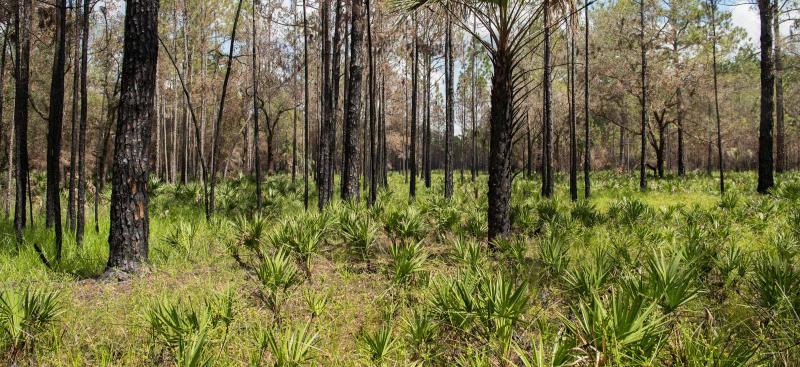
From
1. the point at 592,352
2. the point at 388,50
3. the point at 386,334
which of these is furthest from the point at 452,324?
the point at 388,50

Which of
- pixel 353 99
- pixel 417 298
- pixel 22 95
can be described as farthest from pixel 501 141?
pixel 22 95

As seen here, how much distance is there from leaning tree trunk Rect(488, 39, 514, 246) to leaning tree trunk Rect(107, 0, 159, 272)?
193 inches

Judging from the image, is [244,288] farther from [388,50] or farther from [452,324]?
[388,50]

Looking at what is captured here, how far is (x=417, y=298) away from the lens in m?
4.44

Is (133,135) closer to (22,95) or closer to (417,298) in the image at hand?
(417,298)

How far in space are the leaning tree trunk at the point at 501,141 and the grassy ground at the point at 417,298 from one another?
68cm

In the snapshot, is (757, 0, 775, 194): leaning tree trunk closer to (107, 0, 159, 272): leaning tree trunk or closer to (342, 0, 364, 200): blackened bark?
(342, 0, 364, 200): blackened bark

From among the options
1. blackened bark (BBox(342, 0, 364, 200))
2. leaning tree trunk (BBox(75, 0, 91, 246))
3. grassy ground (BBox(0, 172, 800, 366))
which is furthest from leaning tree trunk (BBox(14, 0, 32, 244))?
blackened bark (BBox(342, 0, 364, 200))

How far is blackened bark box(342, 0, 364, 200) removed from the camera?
396 inches

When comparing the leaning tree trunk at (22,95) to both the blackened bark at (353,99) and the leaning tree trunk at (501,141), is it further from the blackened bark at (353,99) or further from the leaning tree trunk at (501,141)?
the leaning tree trunk at (501,141)

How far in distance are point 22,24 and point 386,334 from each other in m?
8.91

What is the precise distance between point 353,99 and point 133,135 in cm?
570

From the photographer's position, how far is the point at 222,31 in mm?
21766

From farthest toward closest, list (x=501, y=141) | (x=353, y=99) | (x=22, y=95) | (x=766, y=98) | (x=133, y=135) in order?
1. (x=766, y=98)
2. (x=353, y=99)
3. (x=22, y=95)
4. (x=501, y=141)
5. (x=133, y=135)
